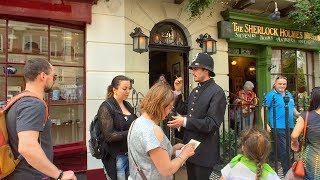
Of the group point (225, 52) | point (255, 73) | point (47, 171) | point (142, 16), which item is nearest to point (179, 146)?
point (47, 171)

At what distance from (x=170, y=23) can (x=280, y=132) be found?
11.4 feet

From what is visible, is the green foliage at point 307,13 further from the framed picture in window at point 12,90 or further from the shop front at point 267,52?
the framed picture in window at point 12,90

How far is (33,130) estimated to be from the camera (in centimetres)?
230

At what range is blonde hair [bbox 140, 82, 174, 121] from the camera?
7.85 ft

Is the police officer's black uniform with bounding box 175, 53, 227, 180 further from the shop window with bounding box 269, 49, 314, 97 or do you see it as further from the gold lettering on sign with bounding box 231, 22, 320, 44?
the shop window with bounding box 269, 49, 314, 97

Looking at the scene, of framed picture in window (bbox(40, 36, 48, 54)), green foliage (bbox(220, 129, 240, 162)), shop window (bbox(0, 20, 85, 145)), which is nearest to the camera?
green foliage (bbox(220, 129, 240, 162))

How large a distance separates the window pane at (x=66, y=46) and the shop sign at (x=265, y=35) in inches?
131

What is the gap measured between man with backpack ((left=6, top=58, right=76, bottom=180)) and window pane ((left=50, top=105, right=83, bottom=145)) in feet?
12.0

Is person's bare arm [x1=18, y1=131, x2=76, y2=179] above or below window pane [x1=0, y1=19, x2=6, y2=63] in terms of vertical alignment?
below

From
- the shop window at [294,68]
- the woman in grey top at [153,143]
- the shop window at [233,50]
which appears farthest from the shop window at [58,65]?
the shop window at [294,68]

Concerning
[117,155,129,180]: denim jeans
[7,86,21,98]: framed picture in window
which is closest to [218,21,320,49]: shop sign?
[7,86,21,98]: framed picture in window

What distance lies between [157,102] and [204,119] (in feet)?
3.10

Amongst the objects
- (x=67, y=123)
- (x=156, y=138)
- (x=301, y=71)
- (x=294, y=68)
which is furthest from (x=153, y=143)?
(x=301, y=71)

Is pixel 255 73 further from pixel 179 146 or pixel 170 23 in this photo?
pixel 179 146
